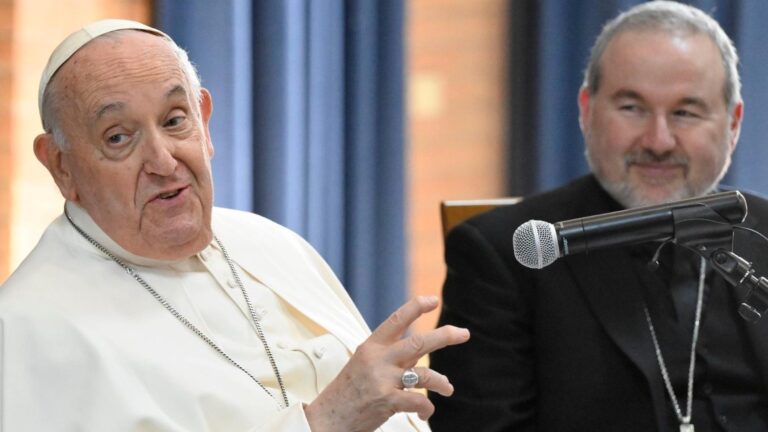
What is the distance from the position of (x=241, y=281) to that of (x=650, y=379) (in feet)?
3.08

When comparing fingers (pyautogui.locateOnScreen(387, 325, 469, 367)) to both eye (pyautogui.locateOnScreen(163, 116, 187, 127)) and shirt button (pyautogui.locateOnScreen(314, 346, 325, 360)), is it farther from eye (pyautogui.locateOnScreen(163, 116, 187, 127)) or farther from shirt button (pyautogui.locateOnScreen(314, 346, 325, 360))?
eye (pyautogui.locateOnScreen(163, 116, 187, 127))

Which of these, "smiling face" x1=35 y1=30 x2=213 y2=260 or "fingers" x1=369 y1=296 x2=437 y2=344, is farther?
"smiling face" x1=35 y1=30 x2=213 y2=260

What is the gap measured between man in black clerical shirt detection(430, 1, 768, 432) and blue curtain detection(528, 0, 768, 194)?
1.79 m

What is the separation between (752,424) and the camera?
2512 millimetres

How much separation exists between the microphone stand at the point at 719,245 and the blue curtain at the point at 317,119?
2.07 metres

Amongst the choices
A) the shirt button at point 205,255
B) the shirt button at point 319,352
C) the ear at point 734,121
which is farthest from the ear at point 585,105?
the shirt button at point 205,255

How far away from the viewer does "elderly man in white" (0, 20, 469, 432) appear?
2018 millimetres

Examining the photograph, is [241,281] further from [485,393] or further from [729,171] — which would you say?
[729,171]

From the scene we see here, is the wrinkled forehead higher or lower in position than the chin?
higher

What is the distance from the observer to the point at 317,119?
3.83 m

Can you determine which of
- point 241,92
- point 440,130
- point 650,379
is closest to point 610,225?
point 650,379

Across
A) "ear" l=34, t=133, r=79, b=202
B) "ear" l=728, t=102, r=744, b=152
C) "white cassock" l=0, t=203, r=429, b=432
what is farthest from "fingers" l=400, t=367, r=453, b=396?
"ear" l=728, t=102, r=744, b=152

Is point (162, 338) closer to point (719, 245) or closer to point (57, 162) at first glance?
point (57, 162)

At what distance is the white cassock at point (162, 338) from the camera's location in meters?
2.06
